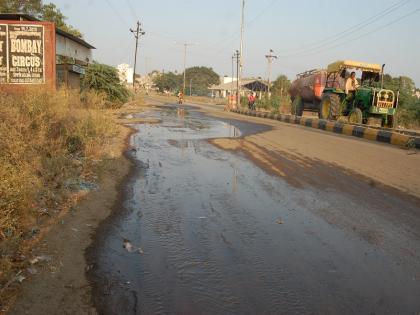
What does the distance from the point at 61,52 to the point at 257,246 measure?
26651 mm

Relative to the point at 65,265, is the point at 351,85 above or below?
above

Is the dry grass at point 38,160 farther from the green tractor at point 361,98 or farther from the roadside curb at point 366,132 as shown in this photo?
the green tractor at point 361,98

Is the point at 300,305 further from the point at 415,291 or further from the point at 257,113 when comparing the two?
the point at 257,113

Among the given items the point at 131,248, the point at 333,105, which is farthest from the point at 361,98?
the point at 131,248

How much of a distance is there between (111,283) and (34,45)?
694 inches

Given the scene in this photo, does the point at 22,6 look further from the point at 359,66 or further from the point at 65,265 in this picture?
the point at 65,265

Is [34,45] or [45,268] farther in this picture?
[34,45]

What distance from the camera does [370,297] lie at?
3301mm

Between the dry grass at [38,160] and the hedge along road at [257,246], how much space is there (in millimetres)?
764

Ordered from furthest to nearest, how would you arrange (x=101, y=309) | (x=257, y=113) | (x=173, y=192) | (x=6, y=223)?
(x=257, y=113) < (x=173, y=192) < (x=6, y=223) < (x=101, y=309)

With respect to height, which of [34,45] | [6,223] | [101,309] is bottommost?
[101,309]

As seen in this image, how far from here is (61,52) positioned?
91.0 ft

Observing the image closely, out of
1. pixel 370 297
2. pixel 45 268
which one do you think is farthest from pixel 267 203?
pixel 45 268

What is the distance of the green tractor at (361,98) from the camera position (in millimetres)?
16698
